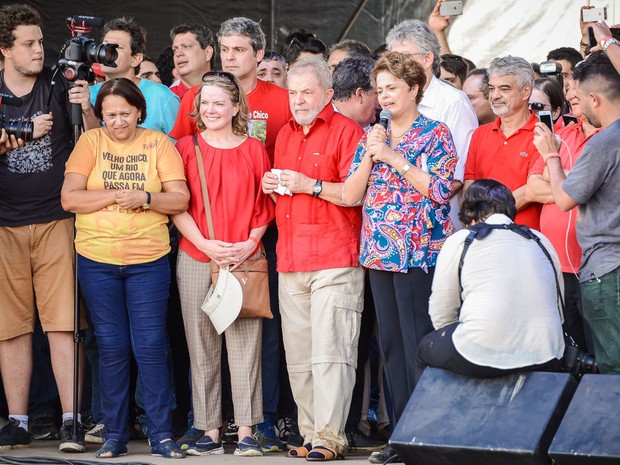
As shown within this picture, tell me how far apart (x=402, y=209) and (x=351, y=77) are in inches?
34.9

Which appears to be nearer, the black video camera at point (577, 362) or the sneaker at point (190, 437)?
the black video camera at point (577, 362)

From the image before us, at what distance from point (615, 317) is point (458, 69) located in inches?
105

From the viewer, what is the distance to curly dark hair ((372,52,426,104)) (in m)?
4.88

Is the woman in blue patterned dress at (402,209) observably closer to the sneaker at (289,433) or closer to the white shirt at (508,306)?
the white shirt at (508,306)

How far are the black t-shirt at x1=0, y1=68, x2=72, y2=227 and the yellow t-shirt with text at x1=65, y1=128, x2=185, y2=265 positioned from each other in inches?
11.1

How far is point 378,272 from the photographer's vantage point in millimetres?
4902

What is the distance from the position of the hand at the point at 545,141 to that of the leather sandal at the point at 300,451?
1.73 metres

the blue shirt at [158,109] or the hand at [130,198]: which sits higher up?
the blue shirt at [158,109]

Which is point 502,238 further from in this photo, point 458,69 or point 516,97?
point 458,69

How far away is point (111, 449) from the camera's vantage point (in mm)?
5094

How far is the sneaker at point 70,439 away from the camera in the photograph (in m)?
5.21

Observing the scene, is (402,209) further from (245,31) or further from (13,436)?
(13,436)

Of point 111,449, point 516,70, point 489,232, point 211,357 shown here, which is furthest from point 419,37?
point 111,449

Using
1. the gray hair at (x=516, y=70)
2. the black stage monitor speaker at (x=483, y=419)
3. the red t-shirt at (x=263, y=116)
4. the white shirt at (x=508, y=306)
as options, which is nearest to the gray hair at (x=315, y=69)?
the red t-shirt at (x=263, y=116)
